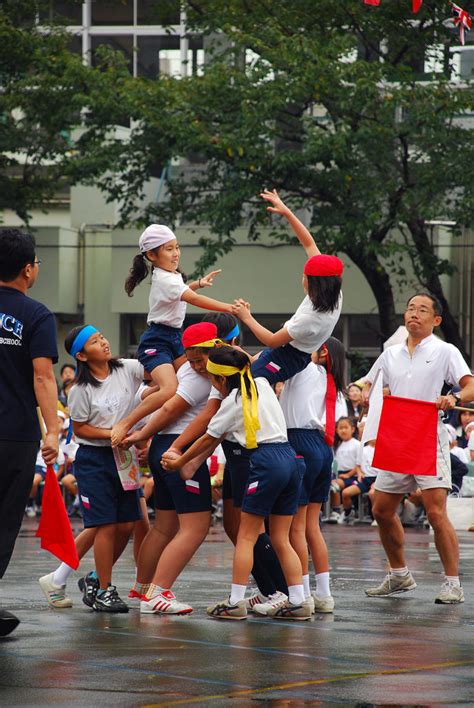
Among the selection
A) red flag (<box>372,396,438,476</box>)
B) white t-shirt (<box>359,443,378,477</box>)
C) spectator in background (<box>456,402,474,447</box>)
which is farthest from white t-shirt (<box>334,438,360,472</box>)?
red flag (<box>372,396,438,476</box>)

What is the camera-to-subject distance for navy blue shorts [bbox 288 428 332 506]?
883 cm

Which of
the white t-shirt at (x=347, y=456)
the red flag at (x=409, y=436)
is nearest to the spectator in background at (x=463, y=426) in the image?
the white t-shirt at (x=347, y=456)

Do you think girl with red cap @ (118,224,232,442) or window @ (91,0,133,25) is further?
window @ (91,0,133,25)

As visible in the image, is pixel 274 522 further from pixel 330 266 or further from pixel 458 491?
pixel 458 491

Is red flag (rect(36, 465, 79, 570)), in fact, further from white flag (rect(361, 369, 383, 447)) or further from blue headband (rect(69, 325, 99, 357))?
white flag (rect(361, 369, 383, 447))

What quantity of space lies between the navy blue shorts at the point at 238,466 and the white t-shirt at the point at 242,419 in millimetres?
172

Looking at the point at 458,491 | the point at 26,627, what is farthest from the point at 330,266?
the point at 458,491

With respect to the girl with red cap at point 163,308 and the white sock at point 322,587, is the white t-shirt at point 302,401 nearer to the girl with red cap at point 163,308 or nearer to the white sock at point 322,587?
the girl with red cap at point 163,308

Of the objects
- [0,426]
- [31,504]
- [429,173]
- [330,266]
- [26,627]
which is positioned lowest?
[31,504]

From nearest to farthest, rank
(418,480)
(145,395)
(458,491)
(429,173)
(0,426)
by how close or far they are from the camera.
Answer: (0,426) → (145,395) → (418,480) → (458,491) → (429,173)

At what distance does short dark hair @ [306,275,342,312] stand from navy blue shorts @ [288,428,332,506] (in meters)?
0.90

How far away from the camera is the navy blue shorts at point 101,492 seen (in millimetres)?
8804

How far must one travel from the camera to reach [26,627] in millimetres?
7727

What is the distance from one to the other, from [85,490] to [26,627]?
1.31 m
